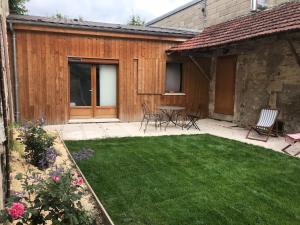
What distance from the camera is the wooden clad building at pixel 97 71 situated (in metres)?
8.93

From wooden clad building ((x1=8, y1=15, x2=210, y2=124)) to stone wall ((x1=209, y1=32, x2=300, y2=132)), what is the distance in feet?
6.59

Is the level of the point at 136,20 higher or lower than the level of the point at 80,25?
higher

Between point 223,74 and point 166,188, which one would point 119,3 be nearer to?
point 223,74

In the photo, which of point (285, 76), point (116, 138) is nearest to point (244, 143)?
point (285, 76)

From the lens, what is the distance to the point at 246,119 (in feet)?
32.0

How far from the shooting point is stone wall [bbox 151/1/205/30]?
14.4 metres

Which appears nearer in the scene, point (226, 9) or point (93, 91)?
point (93, 91)

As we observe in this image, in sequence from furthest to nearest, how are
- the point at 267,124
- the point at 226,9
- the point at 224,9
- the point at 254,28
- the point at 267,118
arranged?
the point at 224,9, the point at 226,9, the point at 254,28, the point at 267,118, the point at 267,124

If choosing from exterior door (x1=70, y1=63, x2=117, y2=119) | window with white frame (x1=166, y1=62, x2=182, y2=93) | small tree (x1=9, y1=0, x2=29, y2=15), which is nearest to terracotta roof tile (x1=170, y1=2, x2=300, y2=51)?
window with white frame (x1=166, y1=62, x2=182, y2=93)

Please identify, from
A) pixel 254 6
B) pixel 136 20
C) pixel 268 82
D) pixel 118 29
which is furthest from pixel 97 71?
pixel 136 20

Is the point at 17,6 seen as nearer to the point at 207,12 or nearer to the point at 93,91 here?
the point at 93,91

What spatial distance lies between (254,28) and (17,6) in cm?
→ 1495

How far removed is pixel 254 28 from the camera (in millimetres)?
8312

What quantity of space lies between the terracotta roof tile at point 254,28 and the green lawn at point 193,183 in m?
3.22
